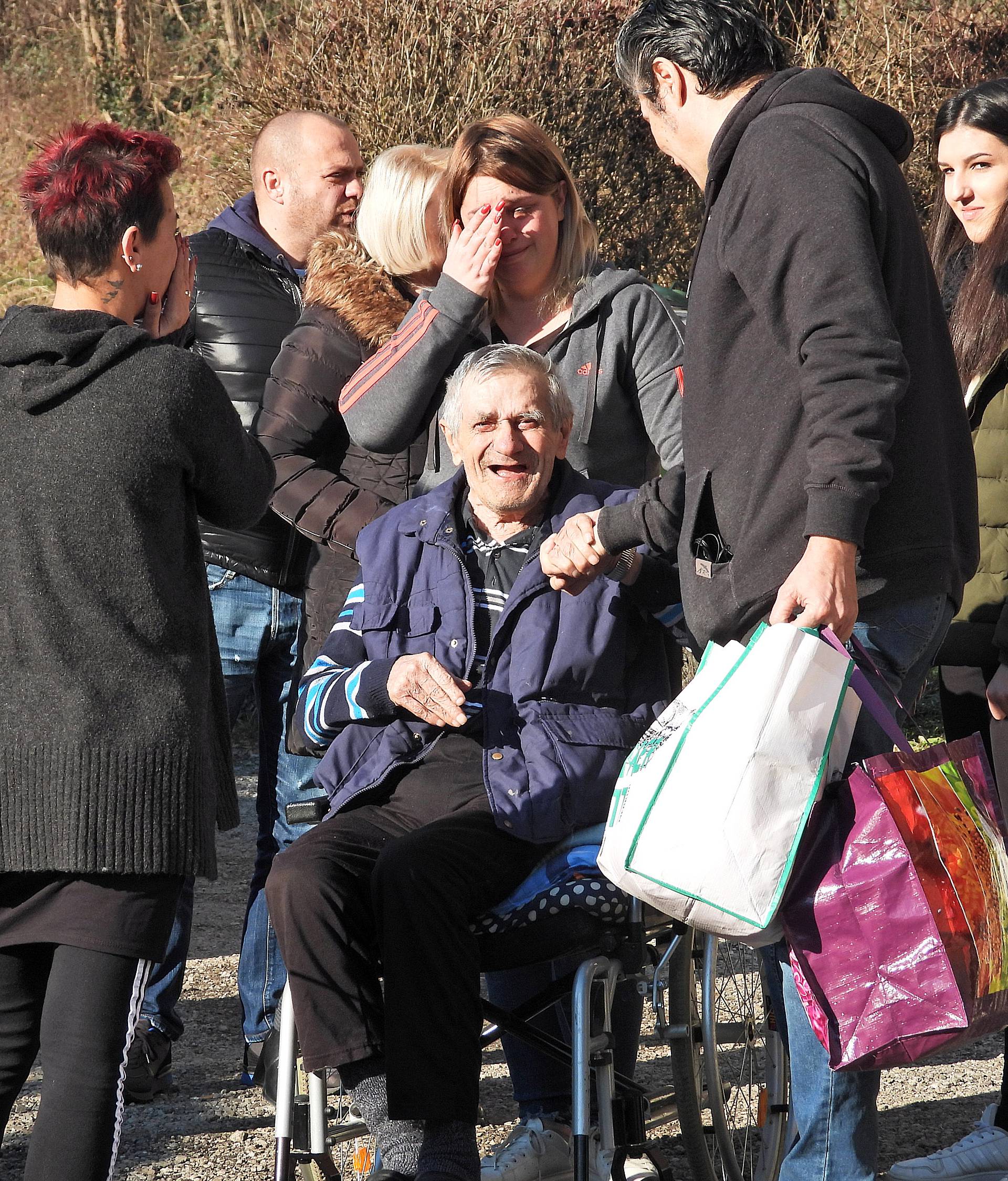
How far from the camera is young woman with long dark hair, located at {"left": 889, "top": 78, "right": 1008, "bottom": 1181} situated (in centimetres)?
288

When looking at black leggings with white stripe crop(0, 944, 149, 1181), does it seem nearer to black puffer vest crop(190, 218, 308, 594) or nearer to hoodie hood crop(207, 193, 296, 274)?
black puffer vest crop(190, 218, 308, 594)

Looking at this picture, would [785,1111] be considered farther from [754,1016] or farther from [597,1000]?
[597,1000]

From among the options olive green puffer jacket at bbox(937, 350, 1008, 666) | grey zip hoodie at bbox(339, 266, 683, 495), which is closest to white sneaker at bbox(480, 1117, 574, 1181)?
olive green puffer jacket at bbox(937, 350, 1008, 666)

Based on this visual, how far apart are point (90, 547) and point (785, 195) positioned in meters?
1.17

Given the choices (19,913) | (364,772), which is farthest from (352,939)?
(19,913)

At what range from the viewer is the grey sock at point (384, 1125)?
2.37 m

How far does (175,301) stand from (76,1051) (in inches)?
49.1

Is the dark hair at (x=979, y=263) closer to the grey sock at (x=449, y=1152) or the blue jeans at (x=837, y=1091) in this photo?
the blue jeans at (x=837, y=1091)

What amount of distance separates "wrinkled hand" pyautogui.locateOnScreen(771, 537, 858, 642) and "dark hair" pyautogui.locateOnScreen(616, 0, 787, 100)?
2.65 ft

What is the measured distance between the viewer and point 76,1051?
207 centimetres

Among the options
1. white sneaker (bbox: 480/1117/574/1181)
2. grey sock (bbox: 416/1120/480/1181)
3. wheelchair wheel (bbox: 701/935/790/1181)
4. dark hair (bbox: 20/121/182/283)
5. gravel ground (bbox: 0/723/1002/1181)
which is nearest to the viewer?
dark hair (bbox: 20/121/182/283)

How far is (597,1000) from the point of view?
255cm

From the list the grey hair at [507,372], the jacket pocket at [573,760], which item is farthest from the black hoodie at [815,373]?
the grey hair at [507,372]

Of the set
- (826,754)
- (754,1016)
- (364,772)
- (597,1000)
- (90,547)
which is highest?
(90,547)
